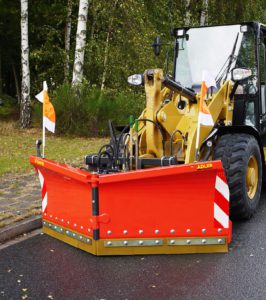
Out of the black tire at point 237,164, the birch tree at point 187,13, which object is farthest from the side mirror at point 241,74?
the birch tree at point 187,13

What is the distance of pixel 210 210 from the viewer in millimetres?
4957

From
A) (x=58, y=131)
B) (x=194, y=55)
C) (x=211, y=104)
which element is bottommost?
(x=58, y=131)

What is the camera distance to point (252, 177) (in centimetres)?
627

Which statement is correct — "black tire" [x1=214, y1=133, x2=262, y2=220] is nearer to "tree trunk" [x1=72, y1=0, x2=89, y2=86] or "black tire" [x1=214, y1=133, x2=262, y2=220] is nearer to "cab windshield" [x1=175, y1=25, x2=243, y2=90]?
"cab windshield" [x1=175, y1=25, x2=243, y2=90]

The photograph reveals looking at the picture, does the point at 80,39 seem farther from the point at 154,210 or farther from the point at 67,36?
the point at 154,210

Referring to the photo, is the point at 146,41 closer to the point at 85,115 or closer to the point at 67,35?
the point at 85,115

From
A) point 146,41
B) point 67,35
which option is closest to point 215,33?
point 146,41

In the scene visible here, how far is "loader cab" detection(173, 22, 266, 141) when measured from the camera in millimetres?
7047

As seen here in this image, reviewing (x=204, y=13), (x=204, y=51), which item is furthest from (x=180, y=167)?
(x=204, y=13)

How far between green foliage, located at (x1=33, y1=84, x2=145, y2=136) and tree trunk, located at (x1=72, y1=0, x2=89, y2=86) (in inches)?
16.2

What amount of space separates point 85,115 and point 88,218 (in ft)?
33.2

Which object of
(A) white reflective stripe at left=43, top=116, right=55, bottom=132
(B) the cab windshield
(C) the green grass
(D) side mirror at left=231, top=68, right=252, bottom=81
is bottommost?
(C) the green grass

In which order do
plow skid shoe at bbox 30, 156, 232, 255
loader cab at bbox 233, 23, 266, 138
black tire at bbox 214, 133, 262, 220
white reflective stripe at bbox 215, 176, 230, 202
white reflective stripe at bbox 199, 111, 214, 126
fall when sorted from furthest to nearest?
loader cab at bbox 233, 23, 266, 138, black tire at bbox 214, 133, 262, 220, white reflective stripe at bbox 199, 111, 214, 126, white reflective stripe at bbox 215, 176, 230, 202, plow skid shoe at bbox 30, 156, 232, 255

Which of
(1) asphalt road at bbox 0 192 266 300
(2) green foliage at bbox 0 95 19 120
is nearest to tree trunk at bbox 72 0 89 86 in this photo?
(2) green foliage at bbox 0 95 19 120
